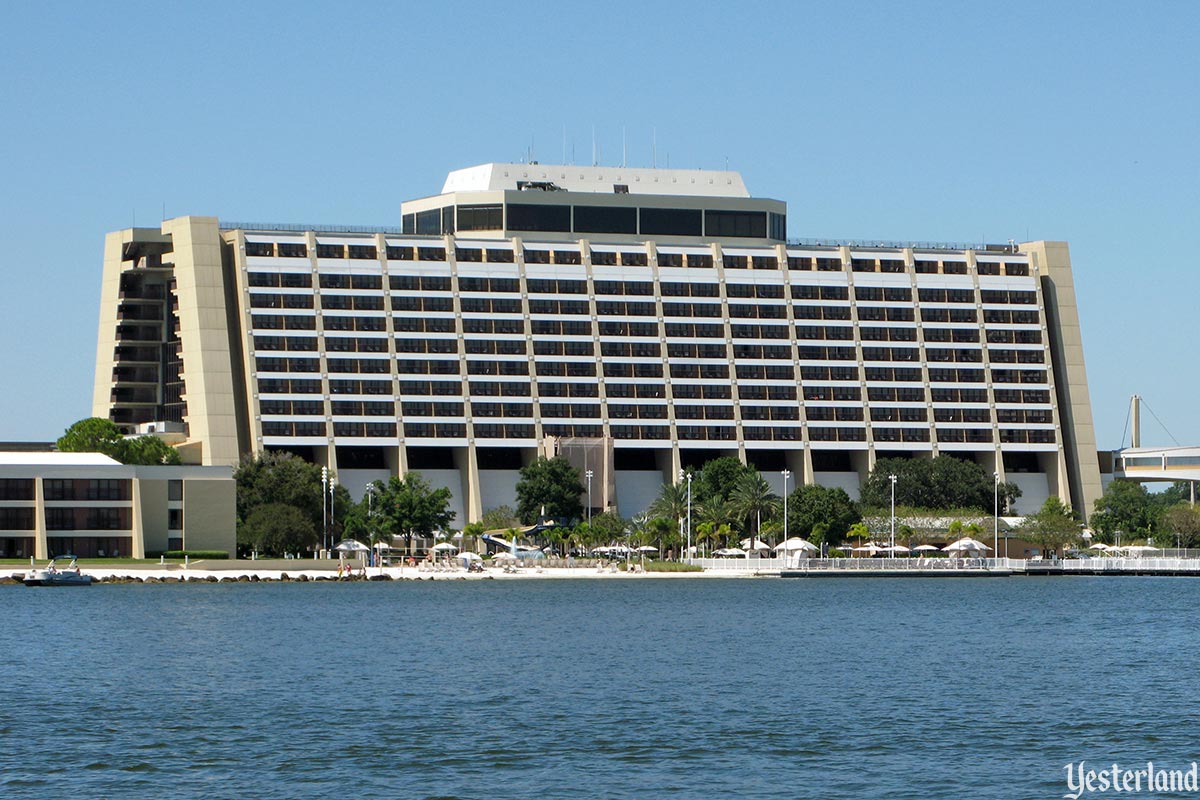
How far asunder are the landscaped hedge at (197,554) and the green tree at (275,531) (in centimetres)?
379

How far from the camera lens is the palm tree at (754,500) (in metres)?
195

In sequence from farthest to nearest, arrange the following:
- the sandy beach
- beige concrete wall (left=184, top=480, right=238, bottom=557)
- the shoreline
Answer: beige concrete wall (left=184, top=480, right=238, bottom=557)
the sandy beach
the shoreline

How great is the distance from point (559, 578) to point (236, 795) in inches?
5016

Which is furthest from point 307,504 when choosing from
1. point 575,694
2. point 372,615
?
point 575,694

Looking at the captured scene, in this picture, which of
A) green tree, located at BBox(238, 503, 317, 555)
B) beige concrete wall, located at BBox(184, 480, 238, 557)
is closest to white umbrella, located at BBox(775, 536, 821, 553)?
green tree, located at BBox(238, 503, 317, 555)

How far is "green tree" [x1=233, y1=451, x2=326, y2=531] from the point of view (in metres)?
186

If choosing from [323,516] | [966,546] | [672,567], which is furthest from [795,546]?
[323,516]

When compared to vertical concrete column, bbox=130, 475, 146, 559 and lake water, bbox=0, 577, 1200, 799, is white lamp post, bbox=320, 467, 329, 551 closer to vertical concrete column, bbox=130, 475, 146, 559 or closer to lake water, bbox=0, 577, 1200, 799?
vertical concrete column, bbox=130, 475, 146, 559

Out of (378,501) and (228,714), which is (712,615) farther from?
(378,501)

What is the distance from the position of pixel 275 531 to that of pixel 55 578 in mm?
29001

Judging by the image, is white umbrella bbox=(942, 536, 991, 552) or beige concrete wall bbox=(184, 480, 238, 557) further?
white umbrella bbox=(942, 536, 991, 552)

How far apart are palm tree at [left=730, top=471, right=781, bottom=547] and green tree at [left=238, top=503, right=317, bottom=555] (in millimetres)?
41730

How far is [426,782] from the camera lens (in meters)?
54.3

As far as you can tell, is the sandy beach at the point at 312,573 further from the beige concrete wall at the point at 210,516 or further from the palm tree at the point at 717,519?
the palm tree at the point at 717,519
